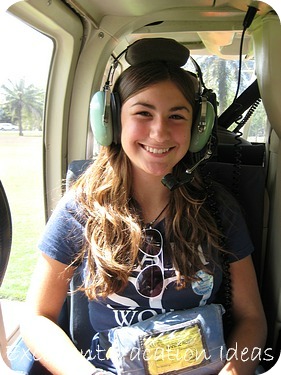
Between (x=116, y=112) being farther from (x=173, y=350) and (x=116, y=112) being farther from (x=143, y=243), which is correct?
(x=173, y=350)

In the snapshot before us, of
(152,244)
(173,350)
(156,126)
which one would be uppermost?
(156,126)

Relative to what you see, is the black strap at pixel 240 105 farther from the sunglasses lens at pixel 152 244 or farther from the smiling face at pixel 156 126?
the sunglasses lens at pixel 152 244

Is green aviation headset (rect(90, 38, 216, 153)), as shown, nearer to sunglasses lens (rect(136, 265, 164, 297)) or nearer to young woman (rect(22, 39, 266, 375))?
young woman (rect(22, 39, 266, 375))

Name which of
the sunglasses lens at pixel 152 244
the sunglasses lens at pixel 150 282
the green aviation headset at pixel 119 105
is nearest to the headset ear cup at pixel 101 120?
the green aviation headset at pixel 119 105

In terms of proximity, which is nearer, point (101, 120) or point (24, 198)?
point (101, 120)

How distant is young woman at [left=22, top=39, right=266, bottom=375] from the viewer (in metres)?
1.10

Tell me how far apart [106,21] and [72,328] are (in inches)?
52.7

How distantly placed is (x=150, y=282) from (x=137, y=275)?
49mm

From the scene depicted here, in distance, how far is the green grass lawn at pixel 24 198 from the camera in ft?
5.41

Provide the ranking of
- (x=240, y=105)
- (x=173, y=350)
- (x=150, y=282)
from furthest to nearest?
(x=240, y=105), (x=150, y=282), (x=173, y=350)

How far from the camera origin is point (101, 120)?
1132 millimetres

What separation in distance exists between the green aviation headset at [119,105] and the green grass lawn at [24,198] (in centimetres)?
63

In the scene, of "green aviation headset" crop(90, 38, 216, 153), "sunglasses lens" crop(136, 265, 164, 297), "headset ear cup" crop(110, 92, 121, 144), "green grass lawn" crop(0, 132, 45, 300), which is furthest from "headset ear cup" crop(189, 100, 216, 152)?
"green grass lawn" crop(0, 132, 45, 300)

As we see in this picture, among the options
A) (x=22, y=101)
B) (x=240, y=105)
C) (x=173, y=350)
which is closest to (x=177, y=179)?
(x=173, y=350)
